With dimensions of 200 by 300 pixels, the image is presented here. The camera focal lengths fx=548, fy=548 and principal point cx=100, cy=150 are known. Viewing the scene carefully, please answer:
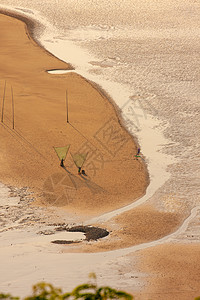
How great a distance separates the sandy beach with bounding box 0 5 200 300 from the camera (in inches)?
787

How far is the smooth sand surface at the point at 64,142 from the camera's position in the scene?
85.2ft

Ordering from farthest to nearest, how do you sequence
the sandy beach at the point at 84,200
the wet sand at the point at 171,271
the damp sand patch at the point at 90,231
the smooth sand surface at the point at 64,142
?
the smooth sand surface at the point at 64,142 < the damp sand patch at the point at 90,231 < the sandy beach at the point at 84,200 < the wet sand at the point at 171,271

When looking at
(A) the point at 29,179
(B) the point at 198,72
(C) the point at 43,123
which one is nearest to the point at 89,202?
(A) the point at 29,179

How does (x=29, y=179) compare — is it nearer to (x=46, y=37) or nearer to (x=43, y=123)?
(x=43, y=123)

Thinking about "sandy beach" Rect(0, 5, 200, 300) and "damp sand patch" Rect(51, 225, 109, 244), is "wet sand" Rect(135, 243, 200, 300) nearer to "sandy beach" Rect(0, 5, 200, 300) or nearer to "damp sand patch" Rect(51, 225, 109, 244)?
"sandy beach" Rect(0, 5, 200, 300)

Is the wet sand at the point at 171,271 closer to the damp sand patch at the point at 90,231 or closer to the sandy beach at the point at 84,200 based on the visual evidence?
the sandy beach at the point at 84,200

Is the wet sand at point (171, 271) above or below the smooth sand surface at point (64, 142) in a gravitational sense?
below

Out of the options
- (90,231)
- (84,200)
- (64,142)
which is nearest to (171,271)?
(90,231)

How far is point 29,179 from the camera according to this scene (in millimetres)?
26609

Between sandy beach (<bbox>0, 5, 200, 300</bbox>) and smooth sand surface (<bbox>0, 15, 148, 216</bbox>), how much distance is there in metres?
0.05

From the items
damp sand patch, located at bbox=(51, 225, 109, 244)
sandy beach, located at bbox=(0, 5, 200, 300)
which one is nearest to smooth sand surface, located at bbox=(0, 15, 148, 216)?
sandy beach, located at bbox=(0, 5, 200, 300)

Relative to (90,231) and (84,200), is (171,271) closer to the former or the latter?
(90,231)

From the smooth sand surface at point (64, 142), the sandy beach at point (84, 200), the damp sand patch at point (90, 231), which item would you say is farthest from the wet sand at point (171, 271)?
the smooth sand surface at point (64, 142)

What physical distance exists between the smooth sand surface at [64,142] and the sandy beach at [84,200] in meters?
0.05
